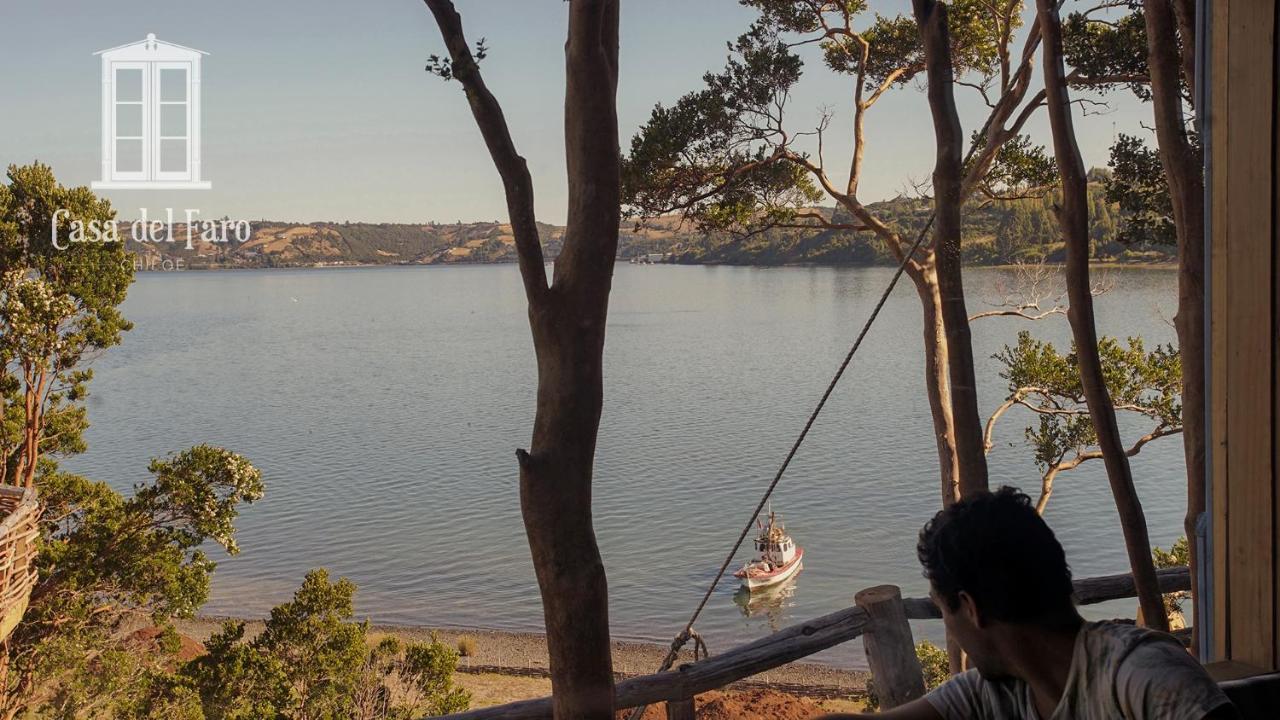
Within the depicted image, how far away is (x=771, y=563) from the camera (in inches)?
826

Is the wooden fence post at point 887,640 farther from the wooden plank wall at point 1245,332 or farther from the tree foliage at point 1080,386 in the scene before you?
the tree foliage at point 1080,386

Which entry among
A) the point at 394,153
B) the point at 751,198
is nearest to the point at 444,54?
the point at 751,198

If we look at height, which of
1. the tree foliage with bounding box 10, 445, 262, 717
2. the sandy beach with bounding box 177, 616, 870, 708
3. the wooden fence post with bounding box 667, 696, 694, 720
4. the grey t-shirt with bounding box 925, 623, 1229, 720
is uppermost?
the grey t-shirt with bounding box 925, 623, 1229, 720

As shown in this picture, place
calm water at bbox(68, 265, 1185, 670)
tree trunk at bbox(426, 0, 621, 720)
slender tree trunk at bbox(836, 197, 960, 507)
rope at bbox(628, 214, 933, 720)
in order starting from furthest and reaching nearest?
1. calm water at bbox(68, 265, 1185, 670)
2. slender tree trunk at bbox(836, 197, 960, 507)
3. rope at bbox(628, 214, 933, 720)
4. tree trunk at bbox(426, 0, 621, 720)

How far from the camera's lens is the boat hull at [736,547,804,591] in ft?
68.1

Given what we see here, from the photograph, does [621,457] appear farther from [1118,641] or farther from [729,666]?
[1118,641]

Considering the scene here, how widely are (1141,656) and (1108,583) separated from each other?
A: 287 cm

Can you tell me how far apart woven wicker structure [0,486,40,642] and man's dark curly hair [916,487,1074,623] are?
11.3 feet

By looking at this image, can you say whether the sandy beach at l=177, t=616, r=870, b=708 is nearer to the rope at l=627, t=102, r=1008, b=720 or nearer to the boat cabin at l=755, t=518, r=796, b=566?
the boat cabin at l=755, t=518, r=796, b=566

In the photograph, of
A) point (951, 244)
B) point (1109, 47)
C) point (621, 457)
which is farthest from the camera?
point (621, 457)

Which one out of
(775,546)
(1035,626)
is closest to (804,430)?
(1035,626)

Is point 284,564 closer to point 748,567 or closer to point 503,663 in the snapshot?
point 503,663

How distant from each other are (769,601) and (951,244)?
1757 cm

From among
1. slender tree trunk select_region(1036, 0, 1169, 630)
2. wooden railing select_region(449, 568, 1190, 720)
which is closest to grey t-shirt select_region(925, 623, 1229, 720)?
wooden railing select_region(449, 568, 1190, 720)
